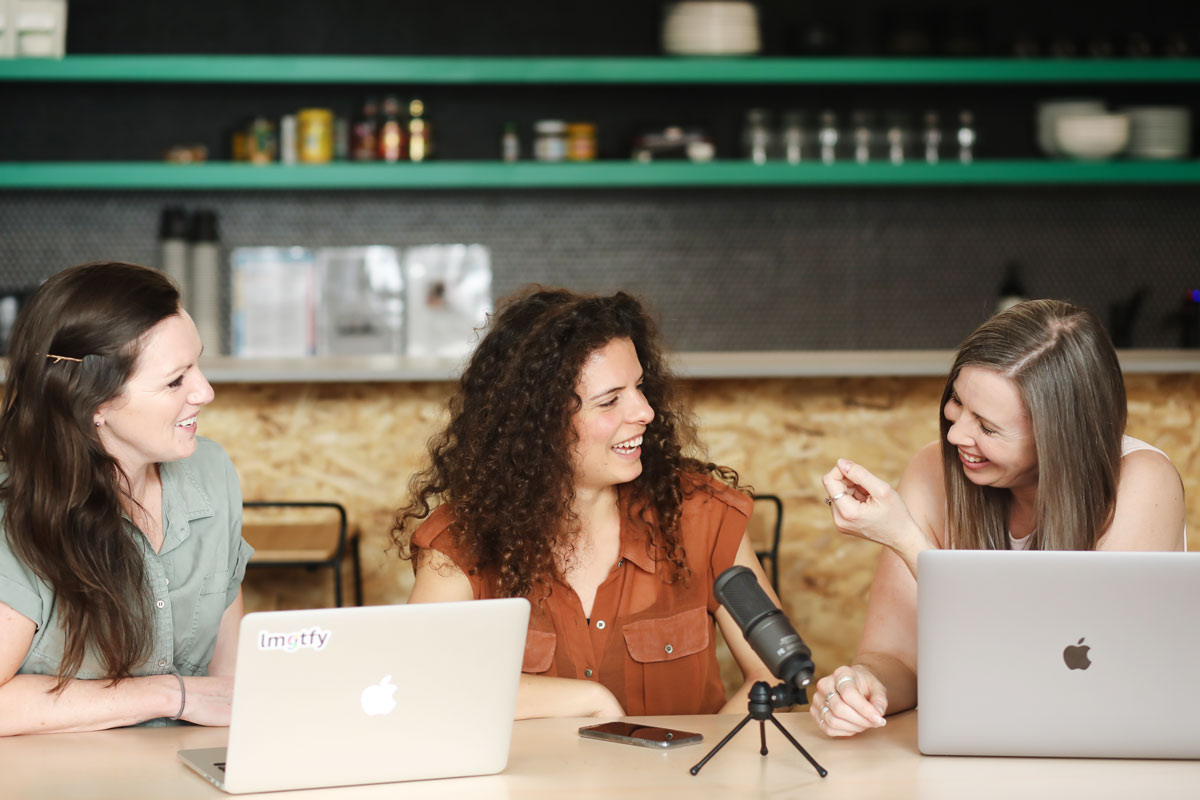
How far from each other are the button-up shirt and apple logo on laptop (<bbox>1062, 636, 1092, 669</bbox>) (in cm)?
69

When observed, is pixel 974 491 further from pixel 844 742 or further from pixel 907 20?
pixel 907 20

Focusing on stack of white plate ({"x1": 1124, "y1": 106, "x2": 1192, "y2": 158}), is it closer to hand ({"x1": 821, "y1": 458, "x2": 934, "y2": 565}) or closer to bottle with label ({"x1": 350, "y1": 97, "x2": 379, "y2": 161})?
bottle with label ({"x1": 350, "y1": 97, "x2": 379, "y2": 161})

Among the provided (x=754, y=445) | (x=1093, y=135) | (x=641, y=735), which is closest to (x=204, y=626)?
(x=641, y=735)

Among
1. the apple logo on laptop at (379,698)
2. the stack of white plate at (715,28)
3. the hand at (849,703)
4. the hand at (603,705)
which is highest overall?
the stack of white plate at (715,28)

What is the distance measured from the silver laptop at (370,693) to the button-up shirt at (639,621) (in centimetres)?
55

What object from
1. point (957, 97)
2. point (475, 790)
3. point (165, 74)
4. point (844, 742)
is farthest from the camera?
point (957, 97)

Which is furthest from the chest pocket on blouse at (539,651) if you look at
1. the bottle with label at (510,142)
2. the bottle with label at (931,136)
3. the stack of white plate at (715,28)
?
the bottle with label at (931,136)

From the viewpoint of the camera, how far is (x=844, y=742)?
1.46m

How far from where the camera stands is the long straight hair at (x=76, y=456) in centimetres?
158

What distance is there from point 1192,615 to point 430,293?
3.36 meters

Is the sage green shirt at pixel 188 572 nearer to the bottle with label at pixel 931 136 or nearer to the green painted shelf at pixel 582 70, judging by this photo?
the green painted shelf at pixel 582 70

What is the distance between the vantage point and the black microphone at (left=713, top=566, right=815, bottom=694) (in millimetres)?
1291

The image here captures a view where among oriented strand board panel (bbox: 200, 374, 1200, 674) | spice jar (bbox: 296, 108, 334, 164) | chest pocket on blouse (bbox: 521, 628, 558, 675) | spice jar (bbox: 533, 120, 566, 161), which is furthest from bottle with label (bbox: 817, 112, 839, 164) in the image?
chest pocket on blouse (bbox: 521, 628, 558, 675)

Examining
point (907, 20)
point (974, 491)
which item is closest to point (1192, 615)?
point (974, 491)
